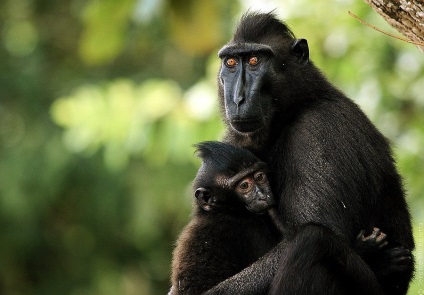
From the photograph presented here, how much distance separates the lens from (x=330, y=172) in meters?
7.52

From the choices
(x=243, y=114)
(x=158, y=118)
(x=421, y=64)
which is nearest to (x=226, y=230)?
(x=243, y=114)

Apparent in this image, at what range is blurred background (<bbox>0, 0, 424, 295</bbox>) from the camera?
1182cm

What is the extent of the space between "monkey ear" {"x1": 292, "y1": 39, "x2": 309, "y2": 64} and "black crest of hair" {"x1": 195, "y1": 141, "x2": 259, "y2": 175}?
1.08 m

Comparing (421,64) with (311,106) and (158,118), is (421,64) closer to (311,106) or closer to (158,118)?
(158,118)

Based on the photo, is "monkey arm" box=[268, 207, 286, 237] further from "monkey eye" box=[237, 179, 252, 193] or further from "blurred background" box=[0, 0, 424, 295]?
"blurred background" box=[0, 0, 424, 295]

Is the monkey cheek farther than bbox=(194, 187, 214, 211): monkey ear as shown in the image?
No

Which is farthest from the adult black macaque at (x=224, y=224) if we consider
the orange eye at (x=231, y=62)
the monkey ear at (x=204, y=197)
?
the orange eye at (x=231, y=62)

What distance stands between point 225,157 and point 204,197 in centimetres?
39

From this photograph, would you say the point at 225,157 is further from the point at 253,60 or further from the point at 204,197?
the point at 253,60

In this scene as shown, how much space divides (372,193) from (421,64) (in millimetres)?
5679

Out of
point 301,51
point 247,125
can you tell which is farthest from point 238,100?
point 301,51

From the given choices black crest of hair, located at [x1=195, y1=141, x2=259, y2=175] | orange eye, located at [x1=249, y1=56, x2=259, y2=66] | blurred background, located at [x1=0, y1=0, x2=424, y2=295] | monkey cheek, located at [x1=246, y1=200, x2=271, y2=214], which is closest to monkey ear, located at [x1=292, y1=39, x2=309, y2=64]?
orange eye, located at [x1=249, y1=56, x2=259, y2=66]

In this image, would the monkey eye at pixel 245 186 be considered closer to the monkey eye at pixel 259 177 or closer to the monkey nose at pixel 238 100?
the monkey eye at pixel 259 177

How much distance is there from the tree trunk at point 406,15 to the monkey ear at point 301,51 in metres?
1.11
